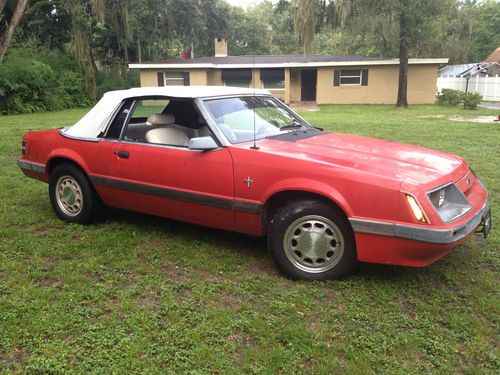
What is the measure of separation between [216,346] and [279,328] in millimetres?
450

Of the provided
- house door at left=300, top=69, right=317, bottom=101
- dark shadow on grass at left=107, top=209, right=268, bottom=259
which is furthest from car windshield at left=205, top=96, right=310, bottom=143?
house door at left=300, top=69, right=317, bottom=101

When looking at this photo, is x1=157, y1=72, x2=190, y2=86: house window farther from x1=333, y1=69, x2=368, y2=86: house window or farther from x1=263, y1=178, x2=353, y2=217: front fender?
x1=263, y1=178, x2=353, y2=217: front fender

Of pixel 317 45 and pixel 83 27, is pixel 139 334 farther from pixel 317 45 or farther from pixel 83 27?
pixel 317 45

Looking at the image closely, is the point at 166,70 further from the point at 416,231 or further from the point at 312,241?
the point at 416,231

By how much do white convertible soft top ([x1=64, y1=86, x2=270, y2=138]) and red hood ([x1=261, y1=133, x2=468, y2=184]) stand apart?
935 mm

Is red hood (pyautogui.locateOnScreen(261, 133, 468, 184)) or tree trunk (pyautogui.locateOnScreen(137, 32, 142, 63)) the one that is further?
→ tree trunk (pyautogui.locateOnScreen(137, 32, 142, 63))

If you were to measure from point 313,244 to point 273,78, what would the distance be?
29.1 m

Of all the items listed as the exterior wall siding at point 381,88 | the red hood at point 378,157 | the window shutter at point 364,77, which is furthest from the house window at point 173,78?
the red hood at point 378,157

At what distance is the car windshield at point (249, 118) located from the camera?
4293 millimetres

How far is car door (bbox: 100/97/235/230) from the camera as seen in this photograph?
4.02 meters

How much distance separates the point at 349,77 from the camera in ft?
100

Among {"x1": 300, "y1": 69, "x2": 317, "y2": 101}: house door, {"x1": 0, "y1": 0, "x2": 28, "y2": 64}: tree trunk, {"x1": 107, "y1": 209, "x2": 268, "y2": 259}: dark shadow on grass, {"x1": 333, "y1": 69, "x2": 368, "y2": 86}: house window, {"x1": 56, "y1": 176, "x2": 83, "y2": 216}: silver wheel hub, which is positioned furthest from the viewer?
{"x1": 300, "y1": 69, "x2": 317, "y2": 101}: house door

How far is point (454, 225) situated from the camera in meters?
3.28

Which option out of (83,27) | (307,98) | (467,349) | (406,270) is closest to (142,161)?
(406,270)
